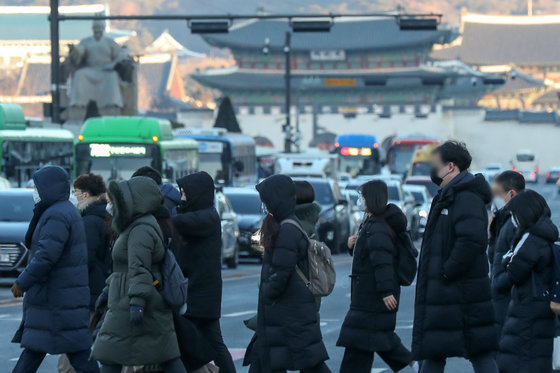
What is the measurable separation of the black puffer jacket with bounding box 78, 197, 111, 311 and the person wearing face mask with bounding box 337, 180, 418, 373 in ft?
6.00

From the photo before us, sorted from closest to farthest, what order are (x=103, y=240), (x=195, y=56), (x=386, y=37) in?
(x=103, y=240)
(x=386, y=37)
(x=195, y=56)

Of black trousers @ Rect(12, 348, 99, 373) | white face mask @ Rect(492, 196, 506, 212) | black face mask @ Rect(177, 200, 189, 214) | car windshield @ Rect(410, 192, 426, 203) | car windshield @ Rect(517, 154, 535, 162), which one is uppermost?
black face mask @ Rect(177, 200, 189, 214)

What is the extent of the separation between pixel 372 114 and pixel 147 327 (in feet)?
275

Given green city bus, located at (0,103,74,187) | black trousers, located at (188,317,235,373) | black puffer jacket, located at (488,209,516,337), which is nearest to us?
black trousers, located at (188,317,235,373)

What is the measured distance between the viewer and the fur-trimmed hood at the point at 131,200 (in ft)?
23.8

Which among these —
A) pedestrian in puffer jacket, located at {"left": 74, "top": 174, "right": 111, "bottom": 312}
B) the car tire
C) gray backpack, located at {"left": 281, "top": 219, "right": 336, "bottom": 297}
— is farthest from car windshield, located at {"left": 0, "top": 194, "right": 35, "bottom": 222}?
A: gray backpack, located at {"left": 281, "top": 219, "right": 336, "bottom": 297}

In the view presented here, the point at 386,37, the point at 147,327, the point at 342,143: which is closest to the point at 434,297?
the point at 147,327

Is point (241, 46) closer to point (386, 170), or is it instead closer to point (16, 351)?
point (386, 170)

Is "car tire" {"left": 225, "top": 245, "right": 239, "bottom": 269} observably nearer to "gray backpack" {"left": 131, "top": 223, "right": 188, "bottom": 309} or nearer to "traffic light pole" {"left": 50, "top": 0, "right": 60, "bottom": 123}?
"traffic light pole" {"left": 50, "top": 0, "right": 60, "bottom": 123}

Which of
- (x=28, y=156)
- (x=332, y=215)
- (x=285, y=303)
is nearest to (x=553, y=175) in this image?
(x=332, y=215)

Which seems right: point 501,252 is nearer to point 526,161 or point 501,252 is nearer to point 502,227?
point 502,227

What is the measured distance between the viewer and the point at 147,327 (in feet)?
Result: 23.8

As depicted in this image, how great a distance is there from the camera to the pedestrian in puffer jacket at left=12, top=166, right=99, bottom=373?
27.2ft

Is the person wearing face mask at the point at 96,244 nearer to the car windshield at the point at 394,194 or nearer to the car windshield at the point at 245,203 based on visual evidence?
the car windshield at the point at 245,203
